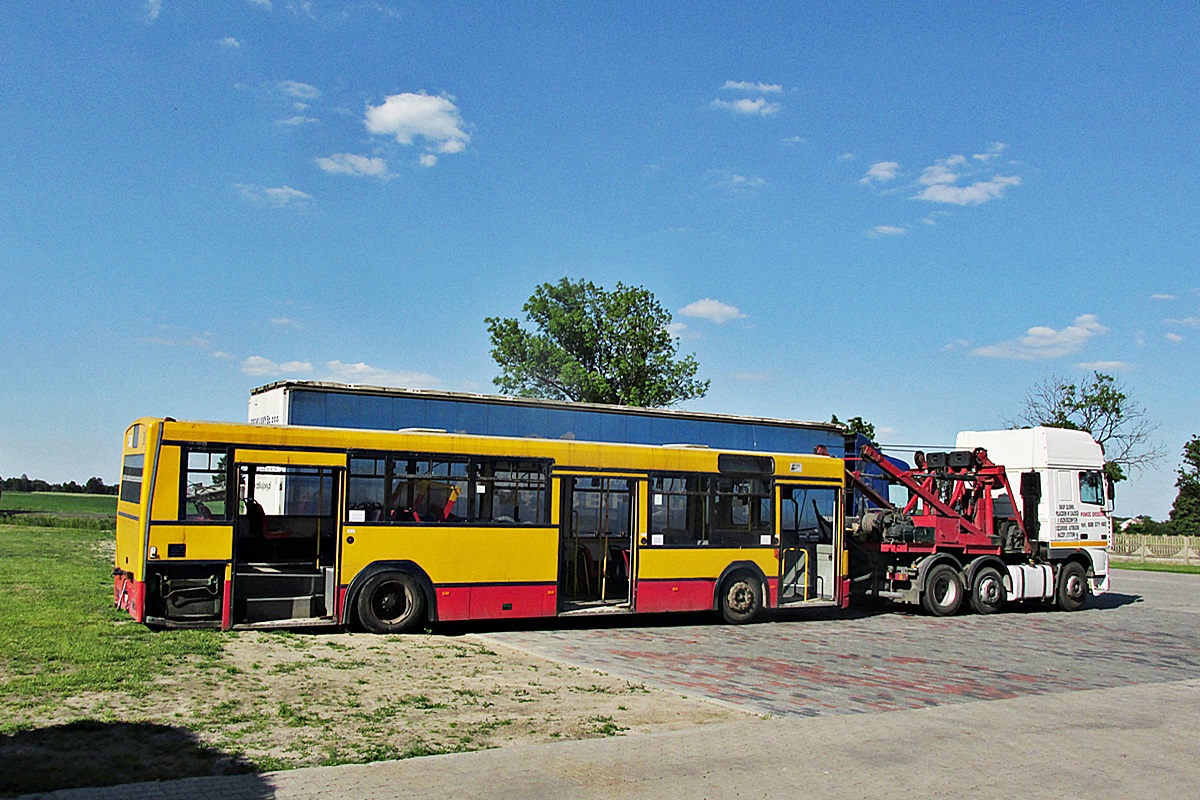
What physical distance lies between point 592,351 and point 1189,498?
41008 millimetres

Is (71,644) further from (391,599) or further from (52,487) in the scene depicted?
(52,487)

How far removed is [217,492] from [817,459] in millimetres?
9587

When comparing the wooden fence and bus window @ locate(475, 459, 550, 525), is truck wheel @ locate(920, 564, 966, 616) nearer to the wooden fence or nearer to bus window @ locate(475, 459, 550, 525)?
bus window @ locate(475, 459, 550, 525)

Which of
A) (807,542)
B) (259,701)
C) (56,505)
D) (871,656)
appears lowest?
(871,656)

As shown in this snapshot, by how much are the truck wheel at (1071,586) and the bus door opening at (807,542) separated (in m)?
6.83

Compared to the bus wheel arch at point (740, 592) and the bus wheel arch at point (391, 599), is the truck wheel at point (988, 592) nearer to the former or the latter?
the bus wheel arch at point (740, 592)

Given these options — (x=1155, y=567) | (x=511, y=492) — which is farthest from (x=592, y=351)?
(x=511, y=492)

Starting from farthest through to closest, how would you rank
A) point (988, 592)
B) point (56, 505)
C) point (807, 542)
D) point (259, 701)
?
point (56, 505) → point (988, 592) → point (807, 542) → point (259, 701)

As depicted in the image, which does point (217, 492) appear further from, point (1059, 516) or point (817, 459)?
point (1059, 516)

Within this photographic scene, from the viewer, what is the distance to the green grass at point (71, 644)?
9453 mm

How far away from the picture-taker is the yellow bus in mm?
13109

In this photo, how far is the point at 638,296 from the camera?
5925 cm

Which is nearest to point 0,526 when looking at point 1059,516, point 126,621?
point 126,621

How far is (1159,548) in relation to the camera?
54344 millimetres
